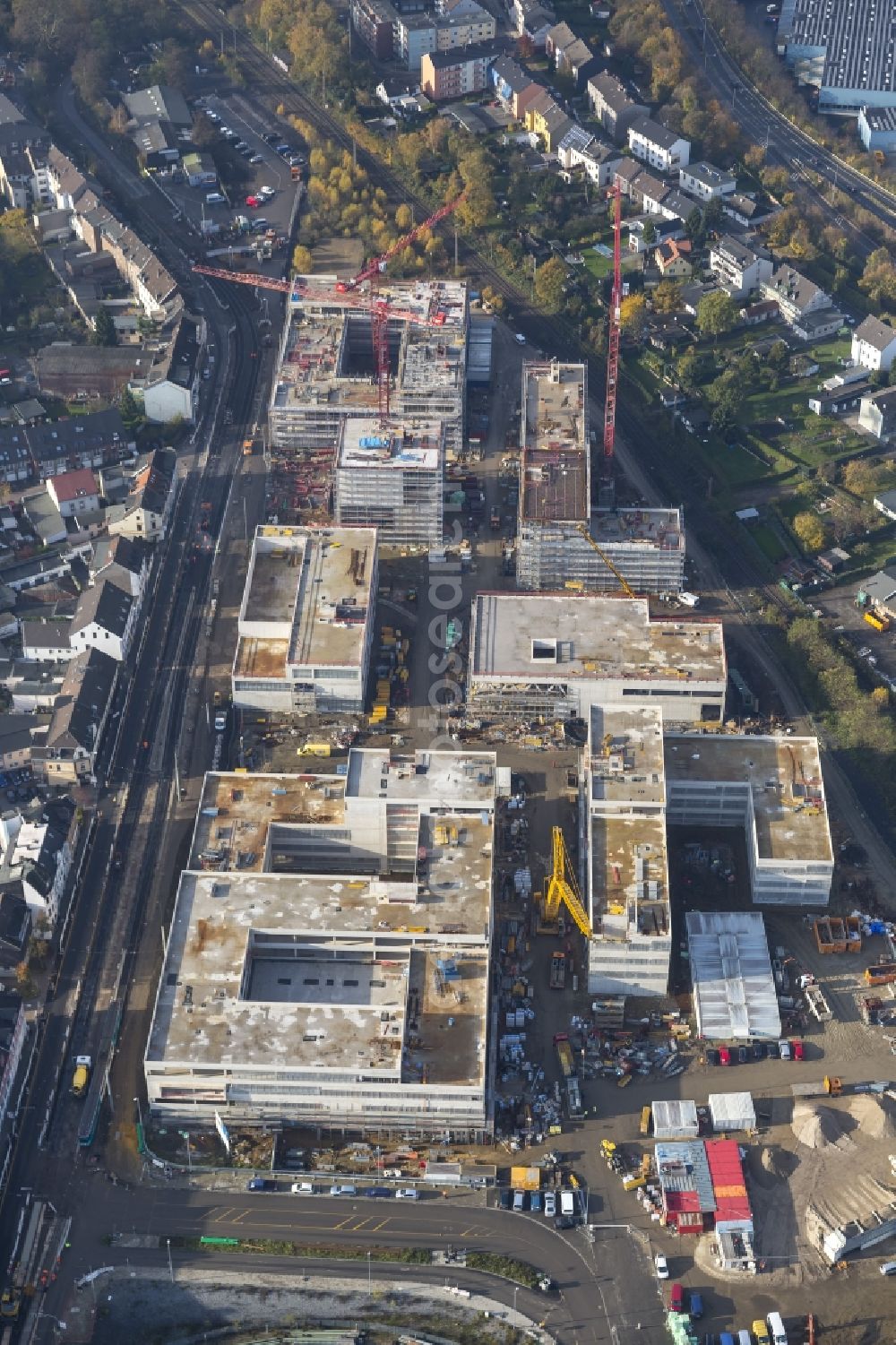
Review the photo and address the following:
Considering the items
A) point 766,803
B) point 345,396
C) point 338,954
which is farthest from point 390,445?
point 338,954

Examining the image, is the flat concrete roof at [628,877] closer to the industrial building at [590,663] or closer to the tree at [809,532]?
the industrial building at [590,663]

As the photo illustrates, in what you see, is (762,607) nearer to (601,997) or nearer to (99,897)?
(601,997)

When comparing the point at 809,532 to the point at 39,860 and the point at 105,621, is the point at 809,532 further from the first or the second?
the point at 39,860

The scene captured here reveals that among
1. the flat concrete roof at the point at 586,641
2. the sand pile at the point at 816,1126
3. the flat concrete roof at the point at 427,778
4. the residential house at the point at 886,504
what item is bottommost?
the sand pile at the point at 816,1126

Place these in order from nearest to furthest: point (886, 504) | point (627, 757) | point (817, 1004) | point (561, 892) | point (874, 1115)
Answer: point (874, 1115), point (817, 1004), point (561, 892), point (627, 757), point (886, 504)

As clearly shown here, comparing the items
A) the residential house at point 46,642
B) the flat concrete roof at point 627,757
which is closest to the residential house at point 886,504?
the flat concrete roof at point 627,757

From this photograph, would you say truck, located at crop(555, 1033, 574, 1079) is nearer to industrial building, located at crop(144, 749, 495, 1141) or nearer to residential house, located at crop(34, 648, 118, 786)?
industrial building, located at crop(144, 749, 495, 1141)

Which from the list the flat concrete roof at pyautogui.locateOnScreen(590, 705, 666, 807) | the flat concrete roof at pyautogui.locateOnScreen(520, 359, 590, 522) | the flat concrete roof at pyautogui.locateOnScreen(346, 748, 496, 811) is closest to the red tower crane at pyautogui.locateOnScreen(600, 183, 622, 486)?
the flat concrete roof at pyautogui.locateOnScreen(520, 359, 590, 522)
